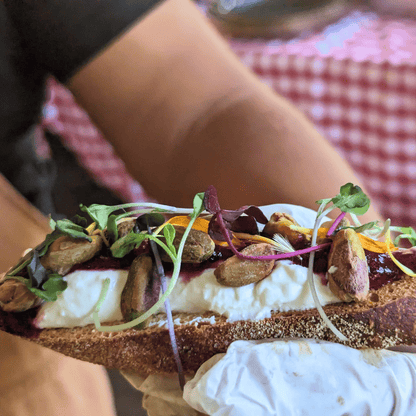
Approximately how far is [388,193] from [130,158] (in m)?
0.86

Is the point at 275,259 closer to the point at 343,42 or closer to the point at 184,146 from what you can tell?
the point at 184,146

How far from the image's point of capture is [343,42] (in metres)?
1.16

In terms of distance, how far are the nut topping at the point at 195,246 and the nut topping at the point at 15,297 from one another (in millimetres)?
131

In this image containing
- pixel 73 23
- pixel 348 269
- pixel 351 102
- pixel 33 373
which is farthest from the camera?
pixel 351 102

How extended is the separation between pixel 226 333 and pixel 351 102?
0.96 metres

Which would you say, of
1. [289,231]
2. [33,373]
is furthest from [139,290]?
[33,373]

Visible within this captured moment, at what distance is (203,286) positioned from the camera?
1.15ft

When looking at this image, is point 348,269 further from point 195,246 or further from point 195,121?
point 195,121

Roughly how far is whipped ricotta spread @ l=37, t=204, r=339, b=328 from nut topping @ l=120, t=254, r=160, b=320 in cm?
2

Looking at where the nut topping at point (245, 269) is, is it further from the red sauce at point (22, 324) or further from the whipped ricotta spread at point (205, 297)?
the red sauce at point (22, 324)

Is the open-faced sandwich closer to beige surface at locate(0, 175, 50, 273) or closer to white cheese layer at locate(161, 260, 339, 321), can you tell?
white cheese layer at locate(161, 260, 339, 321)

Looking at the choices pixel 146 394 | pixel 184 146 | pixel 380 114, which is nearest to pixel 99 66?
pixel 184 146

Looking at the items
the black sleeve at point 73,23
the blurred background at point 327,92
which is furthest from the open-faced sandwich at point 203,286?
the blurred background at point 327,92

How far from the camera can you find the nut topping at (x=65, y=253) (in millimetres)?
342
